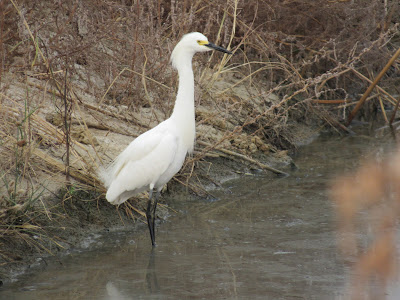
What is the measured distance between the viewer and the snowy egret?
15.4ft

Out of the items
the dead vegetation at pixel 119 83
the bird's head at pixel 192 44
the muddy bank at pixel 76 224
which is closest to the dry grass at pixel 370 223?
the dead vegetation at pixel 119 83

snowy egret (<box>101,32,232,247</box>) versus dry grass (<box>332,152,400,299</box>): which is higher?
snowy egret (<box>101,32,232,247</box>)

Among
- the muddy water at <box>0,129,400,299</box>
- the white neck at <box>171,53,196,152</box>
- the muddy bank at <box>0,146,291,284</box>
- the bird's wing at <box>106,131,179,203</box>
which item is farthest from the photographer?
the white neck at <box>171,53,196,152</box>

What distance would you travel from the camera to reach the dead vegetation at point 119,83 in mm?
4887

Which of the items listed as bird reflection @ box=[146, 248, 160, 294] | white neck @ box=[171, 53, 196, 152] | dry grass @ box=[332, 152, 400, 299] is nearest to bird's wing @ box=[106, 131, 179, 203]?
white neck @ box=[171, 53, 196, 152]

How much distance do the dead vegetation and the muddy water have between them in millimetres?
430

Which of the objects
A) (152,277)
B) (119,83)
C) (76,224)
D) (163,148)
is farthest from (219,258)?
(119,83)

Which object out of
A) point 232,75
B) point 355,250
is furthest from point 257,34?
point 355,250

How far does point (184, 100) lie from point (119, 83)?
1888 mm

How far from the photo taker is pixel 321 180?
6691mm

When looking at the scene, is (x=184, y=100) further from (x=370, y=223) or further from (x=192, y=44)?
(x=370, y=223)

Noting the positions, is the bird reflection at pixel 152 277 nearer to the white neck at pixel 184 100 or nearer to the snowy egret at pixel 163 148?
the snowy egret at pixel 163 148

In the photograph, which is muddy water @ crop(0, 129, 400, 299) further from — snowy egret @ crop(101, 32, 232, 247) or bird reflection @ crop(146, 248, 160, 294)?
snowy egret @ crop(101, 32, 232, 247)

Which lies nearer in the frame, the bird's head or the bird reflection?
the bird reflection
